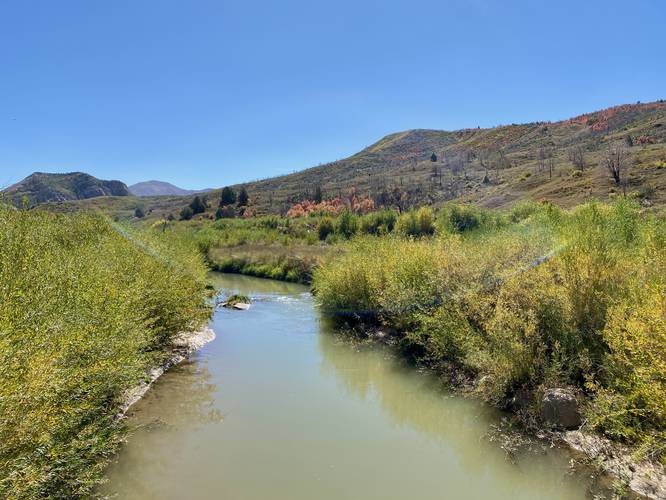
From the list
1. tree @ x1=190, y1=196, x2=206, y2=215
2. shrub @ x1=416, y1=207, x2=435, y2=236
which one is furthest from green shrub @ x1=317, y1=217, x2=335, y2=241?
tree @ x1=190, y1=196, x2=206, y2=215

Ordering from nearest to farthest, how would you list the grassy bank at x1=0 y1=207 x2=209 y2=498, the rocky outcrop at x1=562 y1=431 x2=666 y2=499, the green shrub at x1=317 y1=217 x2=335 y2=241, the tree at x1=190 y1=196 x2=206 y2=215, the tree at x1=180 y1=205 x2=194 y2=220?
the grassy bank at x1=0 y1=207 x2=209 y2=498 → the rocky outcrop at x1=562 y1=431 x2=666 y2=499 → the green shrub at x1=317 y1=217 x2=335 y2=241 → the tree at x1=180 y1=205 x2=194 y2=220 → the tree at x1=190 y1=196 x2=206 y2=215

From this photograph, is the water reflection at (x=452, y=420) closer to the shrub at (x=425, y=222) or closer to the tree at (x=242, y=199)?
the shrub at (x=425, y=222)

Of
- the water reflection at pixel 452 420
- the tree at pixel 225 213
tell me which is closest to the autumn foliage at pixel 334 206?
the tree at pixel 225 213

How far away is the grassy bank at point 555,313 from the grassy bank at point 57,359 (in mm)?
9446

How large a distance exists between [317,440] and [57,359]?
643 centimetres

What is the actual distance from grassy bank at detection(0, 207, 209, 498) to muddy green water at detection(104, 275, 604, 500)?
1.52 meters

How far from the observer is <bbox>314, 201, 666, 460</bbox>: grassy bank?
930cm

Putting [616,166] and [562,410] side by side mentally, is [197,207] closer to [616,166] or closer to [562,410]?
[616,166]

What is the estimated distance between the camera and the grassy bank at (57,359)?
5.87 meters

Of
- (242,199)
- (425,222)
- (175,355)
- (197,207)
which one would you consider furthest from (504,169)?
(175,355)

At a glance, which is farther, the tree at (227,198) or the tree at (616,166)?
the tree at (227,198)

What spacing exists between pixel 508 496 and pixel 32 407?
28.3 feet

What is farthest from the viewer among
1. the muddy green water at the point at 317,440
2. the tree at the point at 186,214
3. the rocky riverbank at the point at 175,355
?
the tree at the point at 186,214

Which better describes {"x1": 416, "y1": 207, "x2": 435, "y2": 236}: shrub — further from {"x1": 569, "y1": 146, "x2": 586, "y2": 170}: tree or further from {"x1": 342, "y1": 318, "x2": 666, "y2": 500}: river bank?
{"x1": 342, "y1": 318, "x2": 666, "y2": 500}: river bank
